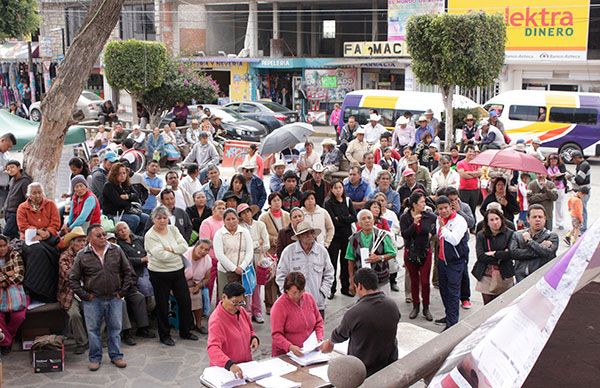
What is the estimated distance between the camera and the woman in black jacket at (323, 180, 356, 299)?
10320 mm

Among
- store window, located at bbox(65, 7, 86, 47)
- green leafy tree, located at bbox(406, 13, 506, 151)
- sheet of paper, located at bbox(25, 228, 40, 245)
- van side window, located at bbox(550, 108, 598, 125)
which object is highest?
store window, located at bbox(65, 7, 86, 47)

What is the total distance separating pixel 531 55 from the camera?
29828 mm

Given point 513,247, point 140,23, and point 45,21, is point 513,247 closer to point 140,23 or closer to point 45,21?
point 140,23

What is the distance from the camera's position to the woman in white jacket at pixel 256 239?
933 cm

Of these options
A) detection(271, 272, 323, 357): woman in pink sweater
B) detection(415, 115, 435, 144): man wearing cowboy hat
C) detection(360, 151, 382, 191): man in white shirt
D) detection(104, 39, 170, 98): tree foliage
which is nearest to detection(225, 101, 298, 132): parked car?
detection(104, 39, 170, 98): tree foliage

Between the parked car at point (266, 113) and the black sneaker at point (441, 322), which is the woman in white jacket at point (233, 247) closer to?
the black sneaker at point (441, 322)

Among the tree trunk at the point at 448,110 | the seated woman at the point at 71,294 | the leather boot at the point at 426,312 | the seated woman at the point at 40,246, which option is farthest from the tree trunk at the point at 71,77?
the tree trunk at the point at 448,110

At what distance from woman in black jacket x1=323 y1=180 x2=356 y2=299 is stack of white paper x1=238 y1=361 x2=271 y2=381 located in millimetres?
4509

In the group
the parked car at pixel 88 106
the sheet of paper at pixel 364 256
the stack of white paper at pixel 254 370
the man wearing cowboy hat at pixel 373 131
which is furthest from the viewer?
the parked car at pixel 88 106

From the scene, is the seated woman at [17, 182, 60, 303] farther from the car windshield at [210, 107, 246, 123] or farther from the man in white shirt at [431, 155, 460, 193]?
the car windshield at [210, 107, 246, 123]

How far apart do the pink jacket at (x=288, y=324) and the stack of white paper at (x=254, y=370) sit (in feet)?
1.65

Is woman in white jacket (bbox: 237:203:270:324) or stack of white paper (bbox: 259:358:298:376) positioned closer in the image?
stack of white paper (bbox: 259:358:298:376)

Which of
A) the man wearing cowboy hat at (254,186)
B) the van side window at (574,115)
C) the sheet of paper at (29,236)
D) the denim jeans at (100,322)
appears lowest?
the denim jeans at (100,322)

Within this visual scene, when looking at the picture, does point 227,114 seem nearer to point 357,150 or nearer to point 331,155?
point 331,155
